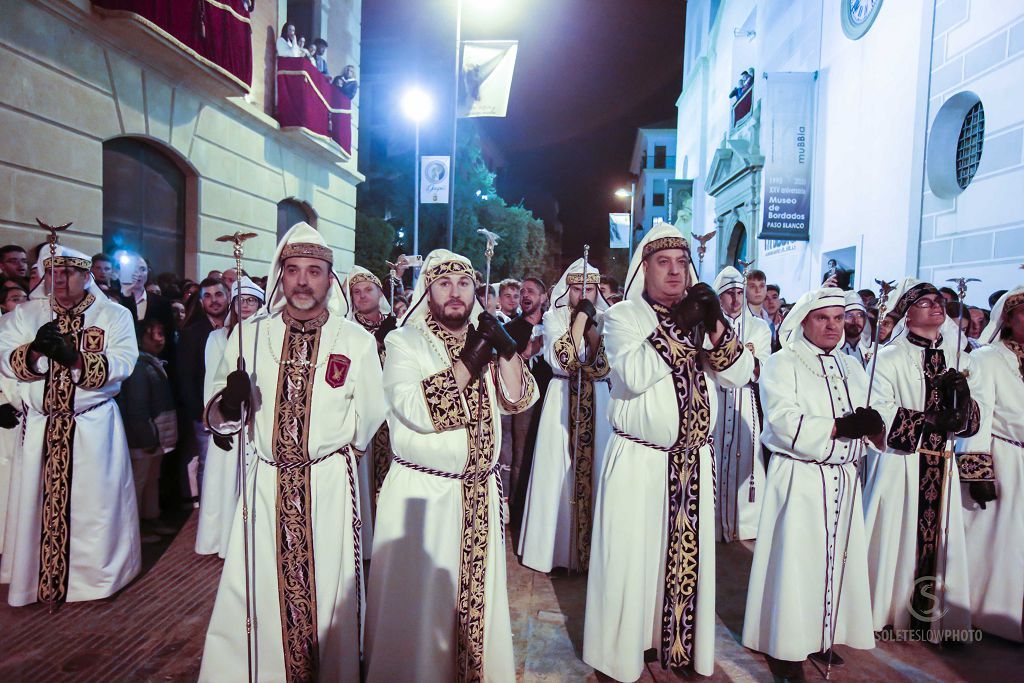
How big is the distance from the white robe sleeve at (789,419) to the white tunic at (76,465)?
4361 millimetres

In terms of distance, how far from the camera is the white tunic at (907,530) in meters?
4.53

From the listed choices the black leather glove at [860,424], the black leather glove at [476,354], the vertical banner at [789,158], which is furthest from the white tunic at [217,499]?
the vertical banner at [789,158]

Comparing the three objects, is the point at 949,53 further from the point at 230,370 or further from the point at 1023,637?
the point at 230,370

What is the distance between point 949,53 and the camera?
30.5 ft

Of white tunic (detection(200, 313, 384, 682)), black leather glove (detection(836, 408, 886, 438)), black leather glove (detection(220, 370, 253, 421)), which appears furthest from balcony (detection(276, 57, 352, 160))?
black leather glove (detection(836, 408, 886, 438))

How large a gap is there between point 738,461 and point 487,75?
11.9 meters

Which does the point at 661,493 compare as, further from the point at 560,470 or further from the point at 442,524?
the point at 560,470

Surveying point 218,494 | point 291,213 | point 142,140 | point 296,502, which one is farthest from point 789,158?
point 296,502

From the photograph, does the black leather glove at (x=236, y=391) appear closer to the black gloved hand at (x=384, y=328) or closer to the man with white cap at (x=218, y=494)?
the man with white cap at (x=218, y=494)

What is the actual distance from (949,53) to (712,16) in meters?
20.5

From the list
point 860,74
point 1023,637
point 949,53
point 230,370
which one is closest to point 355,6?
point 860,74

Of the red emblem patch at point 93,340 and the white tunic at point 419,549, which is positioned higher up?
the red emblem patch at point 93,340

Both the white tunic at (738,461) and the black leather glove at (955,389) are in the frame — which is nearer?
the black leather glove at (955,389)

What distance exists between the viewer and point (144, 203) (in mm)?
10461
